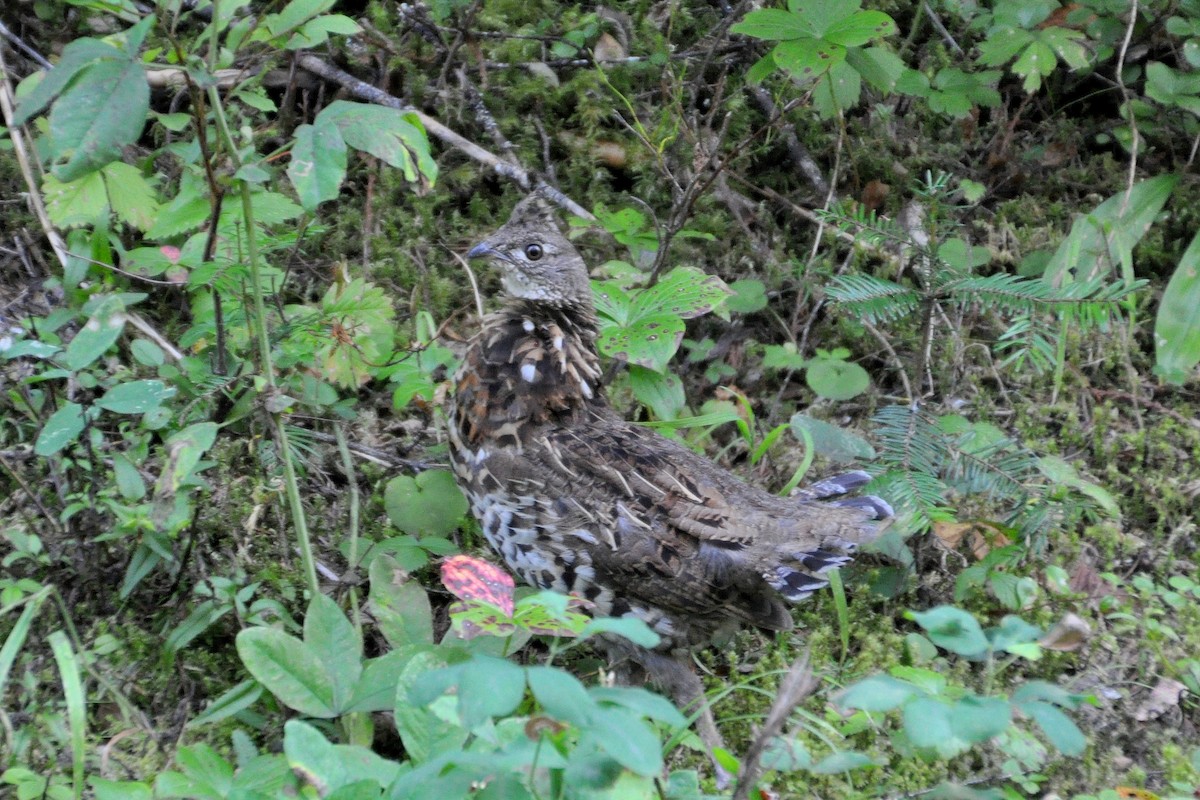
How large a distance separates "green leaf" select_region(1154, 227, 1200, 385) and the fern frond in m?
1.52

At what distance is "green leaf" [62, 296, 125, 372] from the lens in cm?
304

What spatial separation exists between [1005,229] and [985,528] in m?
1.82

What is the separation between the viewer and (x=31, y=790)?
2791 mm

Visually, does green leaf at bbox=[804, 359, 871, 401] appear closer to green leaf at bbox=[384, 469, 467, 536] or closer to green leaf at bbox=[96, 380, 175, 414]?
green leaf at bbox=[384, 469, 467, 536]

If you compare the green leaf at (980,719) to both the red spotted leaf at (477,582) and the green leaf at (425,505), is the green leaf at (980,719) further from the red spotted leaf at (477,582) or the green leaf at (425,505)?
the green leaf at (425,505)

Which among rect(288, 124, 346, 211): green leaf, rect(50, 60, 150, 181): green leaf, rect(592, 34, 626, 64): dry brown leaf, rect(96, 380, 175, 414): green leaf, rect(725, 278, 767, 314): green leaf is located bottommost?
rect(725, 278, 767, 314): green leaf

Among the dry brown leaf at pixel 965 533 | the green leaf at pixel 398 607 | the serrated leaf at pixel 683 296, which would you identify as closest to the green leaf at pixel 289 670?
the green leaf at pixel 398 607

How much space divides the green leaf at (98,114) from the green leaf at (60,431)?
0.82 metres

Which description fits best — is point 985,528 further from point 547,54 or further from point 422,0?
point 422,0

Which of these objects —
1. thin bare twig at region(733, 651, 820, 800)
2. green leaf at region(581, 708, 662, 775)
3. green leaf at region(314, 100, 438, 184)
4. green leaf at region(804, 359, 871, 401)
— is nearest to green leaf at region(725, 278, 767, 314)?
green leaf at region(804, 359, 871, 401)

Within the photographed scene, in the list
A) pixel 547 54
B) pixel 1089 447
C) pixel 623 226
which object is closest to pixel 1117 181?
pixel 1089 447

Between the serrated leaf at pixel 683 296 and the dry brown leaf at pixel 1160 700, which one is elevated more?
the serrated leaf at pixel 683 296

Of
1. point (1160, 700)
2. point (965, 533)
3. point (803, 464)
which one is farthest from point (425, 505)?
point (1160, 700)

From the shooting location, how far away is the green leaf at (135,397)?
3.03m
